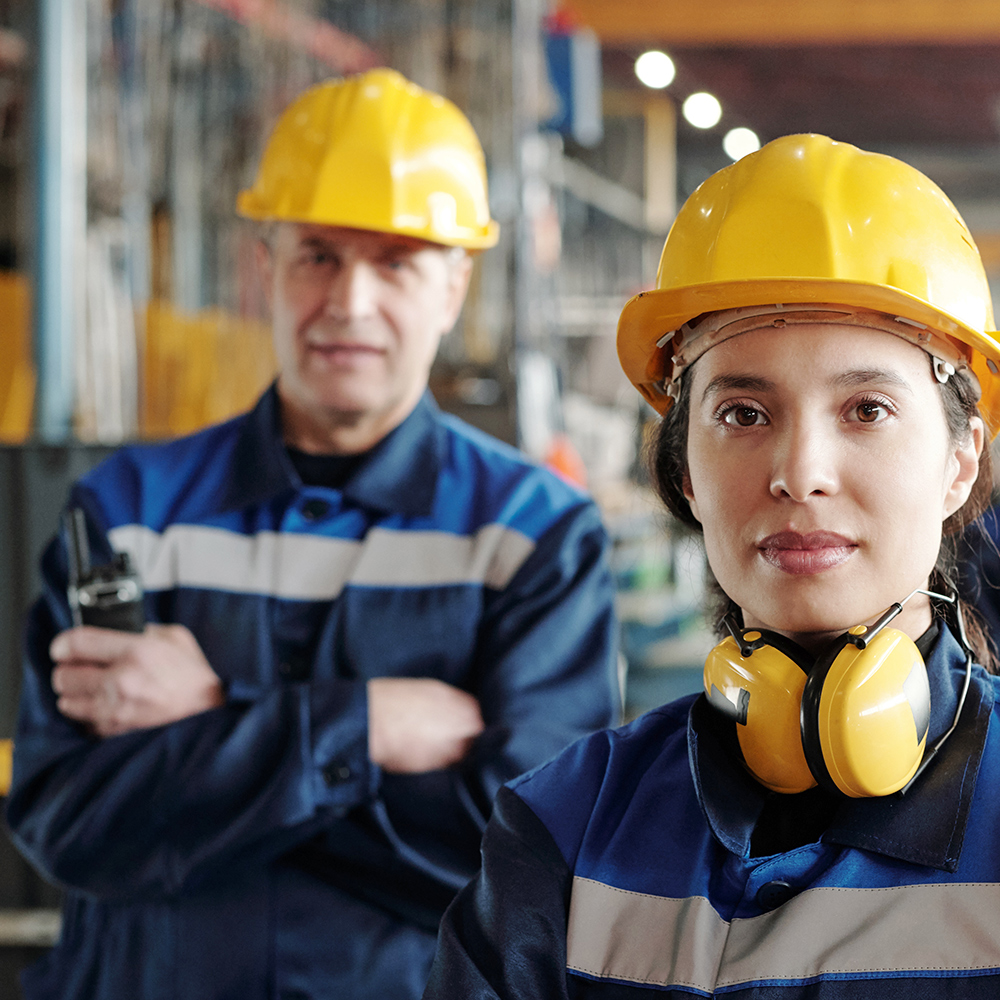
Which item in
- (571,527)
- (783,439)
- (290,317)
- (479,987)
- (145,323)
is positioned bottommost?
(479,987)

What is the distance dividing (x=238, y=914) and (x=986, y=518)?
4.79ft

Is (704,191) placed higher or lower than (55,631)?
higher

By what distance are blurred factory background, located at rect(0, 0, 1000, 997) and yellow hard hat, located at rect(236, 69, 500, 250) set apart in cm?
66

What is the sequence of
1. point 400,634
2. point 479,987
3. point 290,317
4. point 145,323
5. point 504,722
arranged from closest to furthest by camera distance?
1. point 479,987
2. point 504,722
3. point 400,634
4. point 290,317
5. point 145,323

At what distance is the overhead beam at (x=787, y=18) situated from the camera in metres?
10.1

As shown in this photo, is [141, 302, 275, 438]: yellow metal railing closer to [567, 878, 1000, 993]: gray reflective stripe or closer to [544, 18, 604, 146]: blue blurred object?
[544, 18, 604, 146]: blue blurred object

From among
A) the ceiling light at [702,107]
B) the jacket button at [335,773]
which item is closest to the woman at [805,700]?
the jacket button at [335,773]

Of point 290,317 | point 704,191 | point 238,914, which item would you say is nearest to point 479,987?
point 238,914

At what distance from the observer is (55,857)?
185 cm

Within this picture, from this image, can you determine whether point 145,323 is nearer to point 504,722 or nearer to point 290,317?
point 290,317

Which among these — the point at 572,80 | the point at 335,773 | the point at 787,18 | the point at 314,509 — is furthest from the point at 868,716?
the point at 787,18

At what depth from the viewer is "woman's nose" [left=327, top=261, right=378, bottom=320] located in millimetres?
2055

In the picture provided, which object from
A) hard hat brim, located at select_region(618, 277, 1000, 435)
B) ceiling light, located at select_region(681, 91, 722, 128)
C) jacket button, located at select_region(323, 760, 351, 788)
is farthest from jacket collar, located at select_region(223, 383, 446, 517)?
ceiling light, located at select_region(681, 91, 722, 128)

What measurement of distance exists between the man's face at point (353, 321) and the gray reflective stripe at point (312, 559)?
0.25 metres
